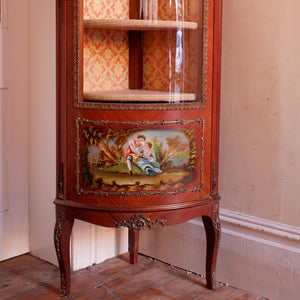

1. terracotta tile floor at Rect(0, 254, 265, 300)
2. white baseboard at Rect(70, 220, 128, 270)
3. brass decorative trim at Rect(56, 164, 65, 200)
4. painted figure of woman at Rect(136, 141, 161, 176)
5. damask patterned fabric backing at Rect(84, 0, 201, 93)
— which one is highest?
damask patterned fabric backing at Rect(84, 0, 201, 93)

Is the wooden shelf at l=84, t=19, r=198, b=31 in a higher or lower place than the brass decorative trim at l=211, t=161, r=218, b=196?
higher

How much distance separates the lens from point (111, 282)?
234cm

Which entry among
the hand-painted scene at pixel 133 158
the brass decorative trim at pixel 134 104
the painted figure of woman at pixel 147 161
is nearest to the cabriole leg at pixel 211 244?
the hand-painted scene at pixel 133 158

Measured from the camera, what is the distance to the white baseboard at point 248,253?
212 cm

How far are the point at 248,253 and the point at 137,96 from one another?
884 mm

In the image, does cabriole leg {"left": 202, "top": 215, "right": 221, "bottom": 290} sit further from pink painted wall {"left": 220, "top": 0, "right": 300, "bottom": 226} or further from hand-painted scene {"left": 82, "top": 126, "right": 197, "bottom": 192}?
hand-painted scene {"left": 82, "top": 126, "right": 197, "bottom": 192}

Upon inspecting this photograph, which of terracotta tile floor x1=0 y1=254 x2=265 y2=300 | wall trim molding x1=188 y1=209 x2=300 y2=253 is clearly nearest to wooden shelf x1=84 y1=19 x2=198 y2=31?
wall trim molding x1=188 y1=209 x2=300 y2=253

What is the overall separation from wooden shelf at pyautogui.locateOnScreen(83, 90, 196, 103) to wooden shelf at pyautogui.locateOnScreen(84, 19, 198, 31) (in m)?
0.26

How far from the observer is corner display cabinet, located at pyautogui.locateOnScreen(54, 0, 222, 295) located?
1.96 meters

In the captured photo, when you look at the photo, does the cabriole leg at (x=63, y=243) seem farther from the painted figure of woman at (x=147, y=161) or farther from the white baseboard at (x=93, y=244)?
the painted figure of woman at (x=147, y=161)

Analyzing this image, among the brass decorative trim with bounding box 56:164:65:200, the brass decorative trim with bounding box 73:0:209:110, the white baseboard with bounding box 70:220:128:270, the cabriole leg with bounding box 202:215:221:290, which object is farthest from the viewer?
the white baseboard with bounding box 70:220:128:270

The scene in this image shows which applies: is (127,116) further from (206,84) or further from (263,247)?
(263,247)

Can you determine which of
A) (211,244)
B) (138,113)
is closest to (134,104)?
(138,113)

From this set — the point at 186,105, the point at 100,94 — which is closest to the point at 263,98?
the point at 186,105
